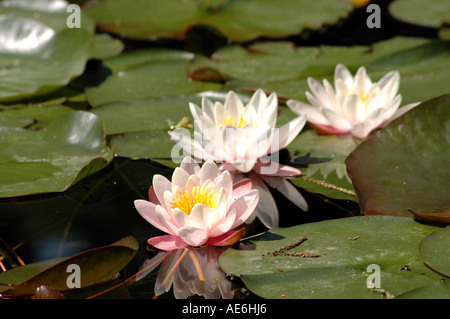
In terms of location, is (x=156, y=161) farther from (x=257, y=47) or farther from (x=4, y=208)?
(x=257, y=47)

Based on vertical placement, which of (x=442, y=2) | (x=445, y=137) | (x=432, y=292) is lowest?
(x=432, y=292)

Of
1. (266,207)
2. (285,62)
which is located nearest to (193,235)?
(266,207)

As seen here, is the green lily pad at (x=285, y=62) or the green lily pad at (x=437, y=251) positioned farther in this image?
the green lily pad at (x=285, y=62)

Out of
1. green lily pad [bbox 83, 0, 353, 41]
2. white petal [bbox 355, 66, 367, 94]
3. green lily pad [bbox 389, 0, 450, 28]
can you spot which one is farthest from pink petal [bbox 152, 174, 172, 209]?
green lily pad [bbox 389, 0, 450, 28]

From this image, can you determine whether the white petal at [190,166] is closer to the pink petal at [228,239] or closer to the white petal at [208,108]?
the pink petal at [228,239]

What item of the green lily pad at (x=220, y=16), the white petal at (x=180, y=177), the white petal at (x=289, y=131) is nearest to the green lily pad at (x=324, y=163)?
the white petal at (x=289, y=131)
